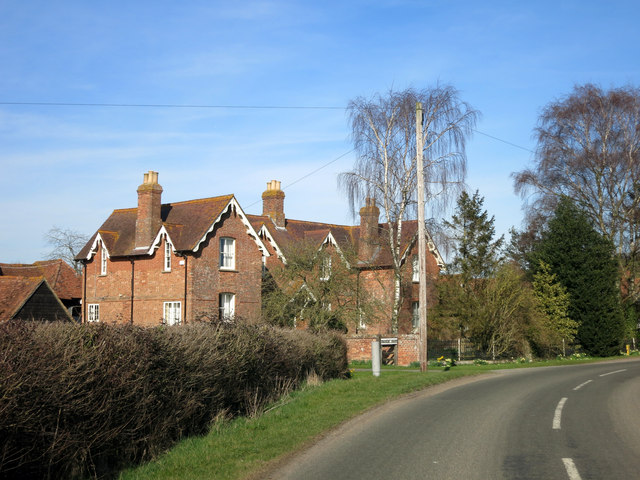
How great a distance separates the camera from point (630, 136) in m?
42.1

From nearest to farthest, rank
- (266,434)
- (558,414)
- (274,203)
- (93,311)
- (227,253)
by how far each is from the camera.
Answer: (266,434) < (558,414) < (227,253) < (93,311) < (274,203)

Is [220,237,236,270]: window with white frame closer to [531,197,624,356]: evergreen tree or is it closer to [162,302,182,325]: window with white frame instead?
[162,302,182,325]: window with white frame

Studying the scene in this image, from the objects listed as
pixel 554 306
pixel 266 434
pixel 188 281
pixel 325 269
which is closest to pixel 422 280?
pixel 325 269

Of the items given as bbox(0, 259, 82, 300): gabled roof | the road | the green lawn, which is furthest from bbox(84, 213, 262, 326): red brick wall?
the road

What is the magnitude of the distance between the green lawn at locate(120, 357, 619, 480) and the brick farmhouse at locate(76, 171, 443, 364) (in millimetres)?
16947

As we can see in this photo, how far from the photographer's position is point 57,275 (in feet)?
145

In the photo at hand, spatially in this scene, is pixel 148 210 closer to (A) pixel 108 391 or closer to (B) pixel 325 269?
(B) pixel 325 269

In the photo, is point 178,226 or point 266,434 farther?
point 178,226

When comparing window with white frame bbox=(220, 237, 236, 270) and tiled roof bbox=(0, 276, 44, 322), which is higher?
window with white frame bbox=(220, 237, 236, 270)

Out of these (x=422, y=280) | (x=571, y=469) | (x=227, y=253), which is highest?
(x=227, y=253)

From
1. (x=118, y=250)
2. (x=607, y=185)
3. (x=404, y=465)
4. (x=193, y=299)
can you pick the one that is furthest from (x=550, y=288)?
(x=404, y=465)

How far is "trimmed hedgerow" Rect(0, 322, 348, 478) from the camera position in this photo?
25.1 feet

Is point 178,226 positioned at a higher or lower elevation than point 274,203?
lower

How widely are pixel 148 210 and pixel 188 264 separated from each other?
4.75m
